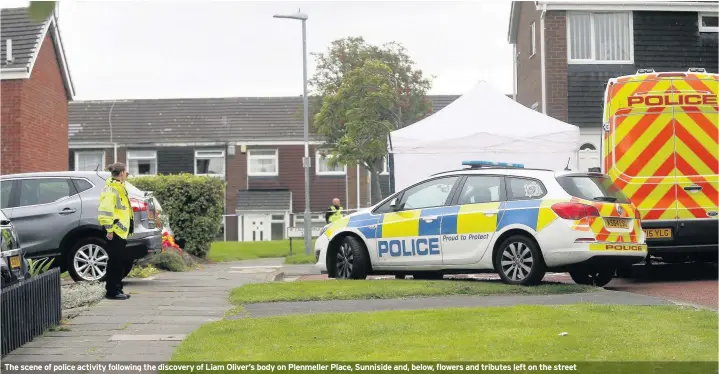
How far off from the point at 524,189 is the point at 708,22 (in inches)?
629

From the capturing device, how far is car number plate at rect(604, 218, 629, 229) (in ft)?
39.3

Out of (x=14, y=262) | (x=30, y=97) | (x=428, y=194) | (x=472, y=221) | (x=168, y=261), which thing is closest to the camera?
(x=14, y=262)

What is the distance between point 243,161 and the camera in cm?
4912

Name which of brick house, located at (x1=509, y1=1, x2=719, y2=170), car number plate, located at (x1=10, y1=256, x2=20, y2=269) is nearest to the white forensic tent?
brick house, located at (x1=509, y1=1, x2=719, y2=170)

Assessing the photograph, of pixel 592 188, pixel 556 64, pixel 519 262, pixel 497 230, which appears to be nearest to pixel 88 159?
pixel 556 64

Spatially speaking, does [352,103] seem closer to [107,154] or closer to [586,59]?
[586,59]

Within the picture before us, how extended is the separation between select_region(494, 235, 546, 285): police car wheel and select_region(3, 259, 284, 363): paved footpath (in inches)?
131

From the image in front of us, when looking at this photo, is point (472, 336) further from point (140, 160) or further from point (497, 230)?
point (140, 160)

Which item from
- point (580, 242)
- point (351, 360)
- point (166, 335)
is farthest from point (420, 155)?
point (351, 360)

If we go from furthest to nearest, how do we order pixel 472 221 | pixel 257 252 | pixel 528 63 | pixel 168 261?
pixel 257 252, pixel 528 63, pixel 168 261, pixel 472 221

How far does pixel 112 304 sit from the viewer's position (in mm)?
11164

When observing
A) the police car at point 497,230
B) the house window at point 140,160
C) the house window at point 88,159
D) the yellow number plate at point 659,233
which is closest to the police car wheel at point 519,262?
the police car at point 497,230

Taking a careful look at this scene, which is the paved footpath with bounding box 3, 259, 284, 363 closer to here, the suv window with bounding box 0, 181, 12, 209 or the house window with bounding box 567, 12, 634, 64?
the suv window with bounding box 0, 181, 12, 209

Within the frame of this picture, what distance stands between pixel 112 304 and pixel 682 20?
63.1 ft
